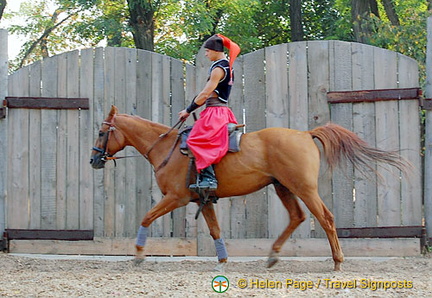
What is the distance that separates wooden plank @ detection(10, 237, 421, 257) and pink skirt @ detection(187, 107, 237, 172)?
162 cm

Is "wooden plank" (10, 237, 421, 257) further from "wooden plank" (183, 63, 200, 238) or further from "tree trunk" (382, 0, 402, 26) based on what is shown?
"tree trunk" (382, 0, 402, 26)

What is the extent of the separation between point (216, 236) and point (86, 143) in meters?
2.23

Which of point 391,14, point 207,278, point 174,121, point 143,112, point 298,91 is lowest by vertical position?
point 207,278

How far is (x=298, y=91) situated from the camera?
23.7ft

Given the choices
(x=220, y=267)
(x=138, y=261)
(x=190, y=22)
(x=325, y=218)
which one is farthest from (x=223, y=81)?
(x=190, y=22)

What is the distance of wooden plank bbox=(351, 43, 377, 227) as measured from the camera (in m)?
7.05

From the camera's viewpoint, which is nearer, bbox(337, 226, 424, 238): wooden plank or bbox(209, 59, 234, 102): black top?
bbox(209, 59, 234, 102): black top

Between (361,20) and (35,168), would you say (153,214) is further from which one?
(361,20)

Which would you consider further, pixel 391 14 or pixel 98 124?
pixel 391 14

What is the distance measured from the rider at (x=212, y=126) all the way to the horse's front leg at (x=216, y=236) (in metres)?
0.42

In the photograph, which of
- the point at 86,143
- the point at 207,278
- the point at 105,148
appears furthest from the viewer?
the point at 86,143

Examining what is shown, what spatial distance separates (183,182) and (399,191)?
105 inches

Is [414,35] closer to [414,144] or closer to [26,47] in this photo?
[414,144]

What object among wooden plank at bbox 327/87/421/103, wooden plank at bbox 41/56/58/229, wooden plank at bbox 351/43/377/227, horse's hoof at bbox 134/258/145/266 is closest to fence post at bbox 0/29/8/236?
wooden plank at bbox 41/56/58/229
